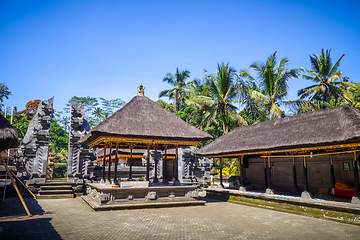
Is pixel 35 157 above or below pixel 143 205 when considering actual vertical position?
above

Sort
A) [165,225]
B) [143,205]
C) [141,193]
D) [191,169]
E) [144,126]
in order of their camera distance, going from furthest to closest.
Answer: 1. [191,169]
2. [144,126]
3. [141,193]
4. [143,205]
5. [165,225]

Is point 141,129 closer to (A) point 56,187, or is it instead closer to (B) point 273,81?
(A) point 56,187

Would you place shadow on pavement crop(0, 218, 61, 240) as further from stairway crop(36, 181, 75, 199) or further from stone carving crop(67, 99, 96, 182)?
stone carving crop(67, 99, 96, 182)

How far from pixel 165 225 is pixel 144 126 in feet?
18.3

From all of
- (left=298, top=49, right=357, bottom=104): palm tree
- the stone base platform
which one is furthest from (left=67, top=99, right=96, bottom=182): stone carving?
(left=298, top=49, right=357, bottom=104): palm tree

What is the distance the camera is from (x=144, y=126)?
41.2 feet

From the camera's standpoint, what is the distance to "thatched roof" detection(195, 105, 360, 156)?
9.55 m

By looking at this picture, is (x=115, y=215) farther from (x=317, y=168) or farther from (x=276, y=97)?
(x=276, y=97)

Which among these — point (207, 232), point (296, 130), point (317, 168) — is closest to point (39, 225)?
point (207, 232)

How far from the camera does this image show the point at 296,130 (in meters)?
11.9

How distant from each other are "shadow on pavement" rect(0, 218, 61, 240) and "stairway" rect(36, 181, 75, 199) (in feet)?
22.1

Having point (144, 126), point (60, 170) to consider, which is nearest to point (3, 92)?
point (60, 170)

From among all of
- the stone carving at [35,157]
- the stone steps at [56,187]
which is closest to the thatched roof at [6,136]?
the stone steps at [56,187]

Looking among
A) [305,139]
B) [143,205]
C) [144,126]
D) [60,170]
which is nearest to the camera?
[305,139]
